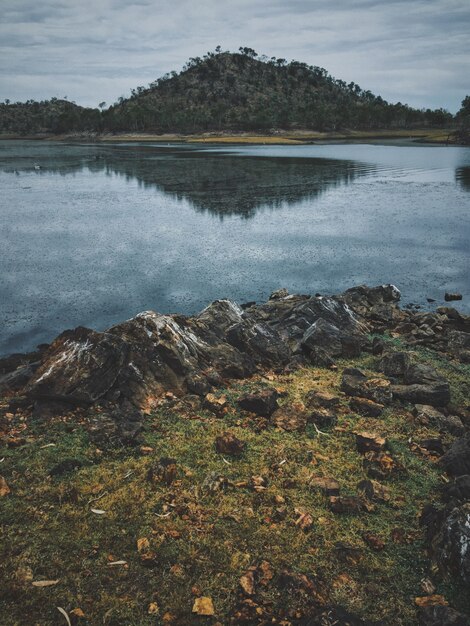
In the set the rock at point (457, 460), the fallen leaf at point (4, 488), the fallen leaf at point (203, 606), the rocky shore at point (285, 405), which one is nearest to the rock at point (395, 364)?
the rocky shore at point (285, 405)

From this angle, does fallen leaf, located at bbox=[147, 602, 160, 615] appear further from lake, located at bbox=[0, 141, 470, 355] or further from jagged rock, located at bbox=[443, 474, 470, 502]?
lake, located at bbox=[0, 141, 470, 355]

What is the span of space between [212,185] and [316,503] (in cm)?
6115

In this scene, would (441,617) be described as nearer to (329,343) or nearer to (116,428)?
(116,428)

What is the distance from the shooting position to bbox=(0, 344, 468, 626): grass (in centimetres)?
694

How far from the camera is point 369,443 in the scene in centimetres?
1077

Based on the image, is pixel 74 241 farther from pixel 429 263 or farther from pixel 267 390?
pixel 267 390

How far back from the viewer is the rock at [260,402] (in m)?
12.5

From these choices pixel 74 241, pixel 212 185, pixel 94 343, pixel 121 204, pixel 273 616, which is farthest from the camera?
pixel 212 185

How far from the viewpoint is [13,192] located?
6081 centimetres

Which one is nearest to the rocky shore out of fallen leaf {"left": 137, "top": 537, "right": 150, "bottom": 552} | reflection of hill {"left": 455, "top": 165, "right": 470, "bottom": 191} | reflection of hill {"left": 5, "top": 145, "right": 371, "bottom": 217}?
fallen leaf {"left": 137, "top": 537, "right": 150, "bottom": 552}

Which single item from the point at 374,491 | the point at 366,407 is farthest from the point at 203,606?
the point at 366,407

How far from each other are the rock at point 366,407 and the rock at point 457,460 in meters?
2.46

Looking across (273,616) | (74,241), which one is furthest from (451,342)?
(74,241)

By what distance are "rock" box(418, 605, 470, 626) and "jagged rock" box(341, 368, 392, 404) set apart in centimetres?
701
